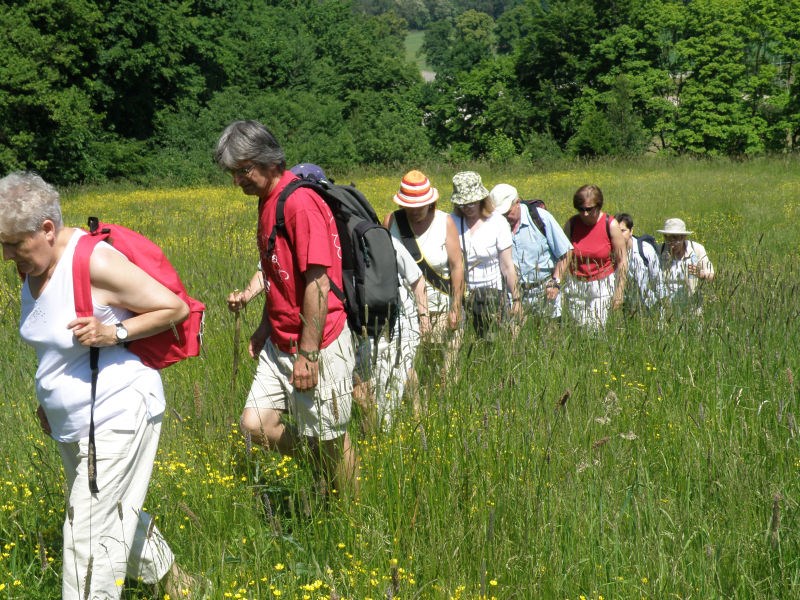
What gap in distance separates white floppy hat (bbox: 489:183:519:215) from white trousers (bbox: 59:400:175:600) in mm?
3837

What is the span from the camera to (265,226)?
3.75 meters

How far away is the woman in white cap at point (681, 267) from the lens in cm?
535

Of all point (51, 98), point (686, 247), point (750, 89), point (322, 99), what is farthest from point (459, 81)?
point (686, 247)

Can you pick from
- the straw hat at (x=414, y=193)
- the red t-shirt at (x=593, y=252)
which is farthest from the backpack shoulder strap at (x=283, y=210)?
the red t-shirt at (x=593, y=252)

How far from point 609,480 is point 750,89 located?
47.2m

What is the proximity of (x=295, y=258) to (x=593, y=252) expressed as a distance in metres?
3.57

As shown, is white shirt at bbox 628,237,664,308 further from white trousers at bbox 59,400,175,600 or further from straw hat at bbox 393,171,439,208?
white trousers at bbox 59,400,175,600

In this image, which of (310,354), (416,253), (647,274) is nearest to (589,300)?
(647,274)

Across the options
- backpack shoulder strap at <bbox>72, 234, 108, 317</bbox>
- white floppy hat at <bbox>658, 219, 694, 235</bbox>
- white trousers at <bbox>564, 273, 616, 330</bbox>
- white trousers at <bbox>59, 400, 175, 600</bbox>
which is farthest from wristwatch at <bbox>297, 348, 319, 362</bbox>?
white floppy hat at <bbox>658, 219, 694, 235</bbox>

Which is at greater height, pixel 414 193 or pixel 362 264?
pixel 414 193

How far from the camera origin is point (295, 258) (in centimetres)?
364

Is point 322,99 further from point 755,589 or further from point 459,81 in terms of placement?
point 755,589

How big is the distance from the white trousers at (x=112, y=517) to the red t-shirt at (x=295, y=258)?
0.90 metres

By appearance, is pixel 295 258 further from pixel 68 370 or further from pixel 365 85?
pixel 365 85
